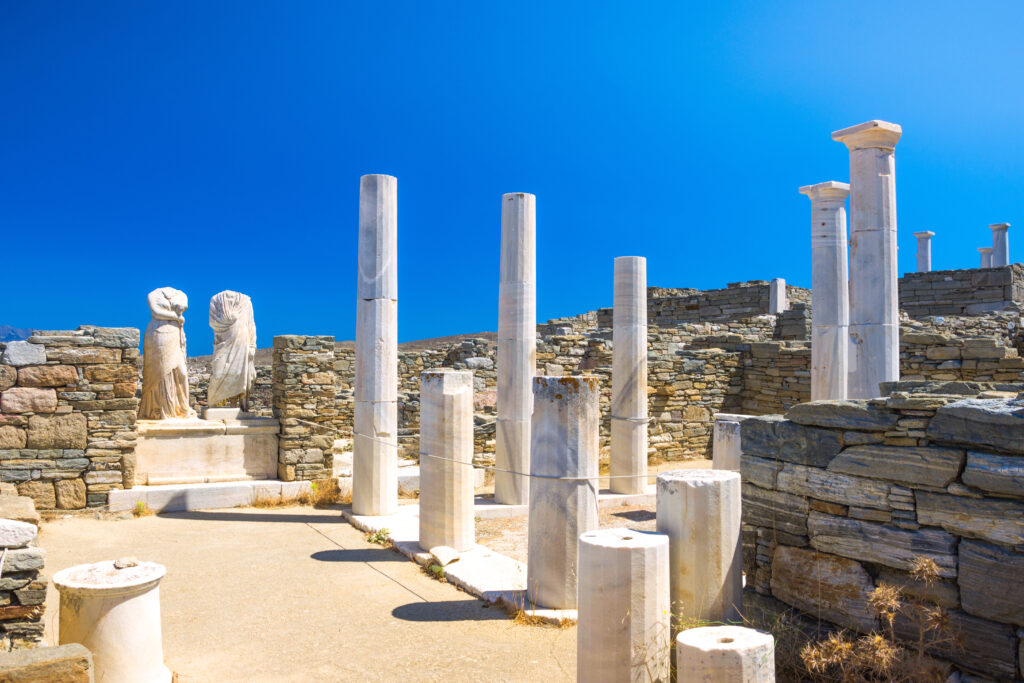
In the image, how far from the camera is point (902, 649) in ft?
12.0

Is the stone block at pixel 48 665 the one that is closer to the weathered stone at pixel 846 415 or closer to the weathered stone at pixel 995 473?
the weathered stone at pixel 846 415

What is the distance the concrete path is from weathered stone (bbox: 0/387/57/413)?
141 cm

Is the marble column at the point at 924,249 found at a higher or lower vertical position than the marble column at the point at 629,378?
higher

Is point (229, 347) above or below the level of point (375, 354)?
above

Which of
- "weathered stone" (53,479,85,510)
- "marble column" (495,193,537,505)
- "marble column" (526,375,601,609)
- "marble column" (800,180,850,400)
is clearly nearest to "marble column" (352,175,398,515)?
"marble column" (495,193,537,505)

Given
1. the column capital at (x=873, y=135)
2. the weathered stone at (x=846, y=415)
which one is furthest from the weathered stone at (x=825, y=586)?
the column capital at (x=873, y=135)

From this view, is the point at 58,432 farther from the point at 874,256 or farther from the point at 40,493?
the point at 874,256

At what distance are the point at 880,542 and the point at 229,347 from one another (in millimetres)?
9103

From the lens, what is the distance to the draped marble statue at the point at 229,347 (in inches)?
413

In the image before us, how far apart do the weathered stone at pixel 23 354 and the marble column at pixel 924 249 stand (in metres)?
26.4

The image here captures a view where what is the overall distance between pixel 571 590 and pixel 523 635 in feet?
1.86

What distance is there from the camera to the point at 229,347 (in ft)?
34.4

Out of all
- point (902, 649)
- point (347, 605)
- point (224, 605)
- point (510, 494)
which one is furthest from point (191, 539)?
point (902, 649)

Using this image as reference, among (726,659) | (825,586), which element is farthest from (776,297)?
(726,659)
